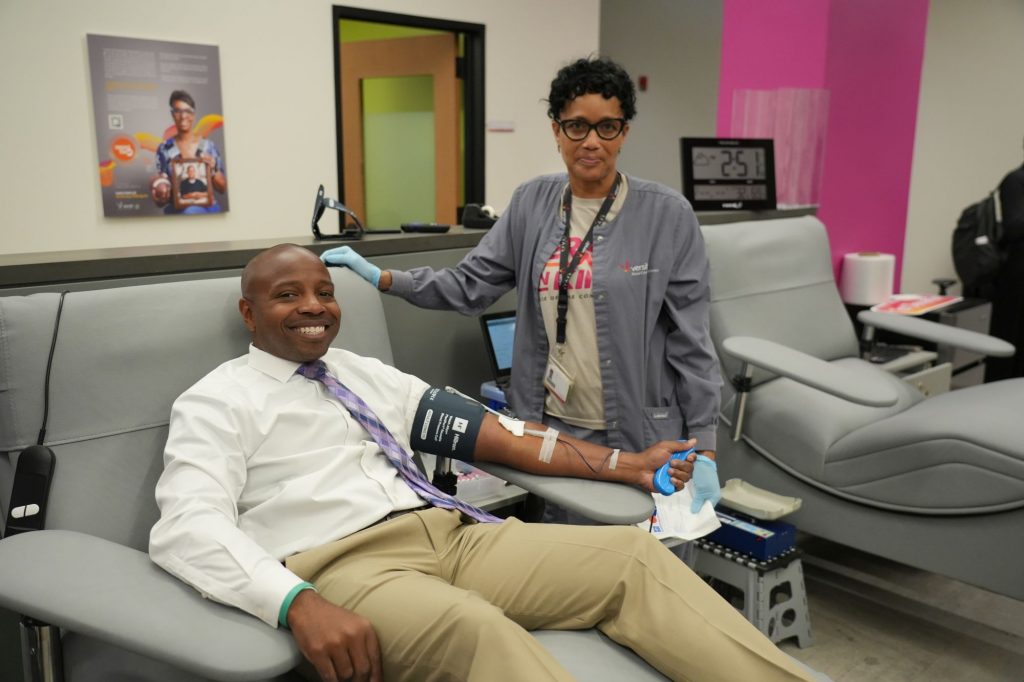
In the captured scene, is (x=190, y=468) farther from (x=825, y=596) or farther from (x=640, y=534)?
(x=825, y=596)

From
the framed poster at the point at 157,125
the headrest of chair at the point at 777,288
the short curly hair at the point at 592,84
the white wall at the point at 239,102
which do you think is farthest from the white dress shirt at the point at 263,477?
the framed poster at the point at 157,125

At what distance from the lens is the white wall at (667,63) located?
22.4 ft

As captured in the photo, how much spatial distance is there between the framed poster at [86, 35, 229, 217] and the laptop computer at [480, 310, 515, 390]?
2.21 meters

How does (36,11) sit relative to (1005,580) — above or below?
above

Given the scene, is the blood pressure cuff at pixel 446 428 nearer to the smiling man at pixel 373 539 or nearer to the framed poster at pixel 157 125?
the smiling man at pixel 373 539

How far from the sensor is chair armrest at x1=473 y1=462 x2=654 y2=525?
59.0 inches

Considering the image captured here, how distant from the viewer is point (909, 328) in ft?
8.87

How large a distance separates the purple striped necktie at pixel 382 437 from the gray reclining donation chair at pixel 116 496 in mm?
169

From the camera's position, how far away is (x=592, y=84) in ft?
5.98

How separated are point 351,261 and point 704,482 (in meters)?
0.90

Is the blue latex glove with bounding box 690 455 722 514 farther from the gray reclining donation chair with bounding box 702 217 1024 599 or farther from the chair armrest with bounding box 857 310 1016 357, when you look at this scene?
the chair armrest with bounding box 857 310 1016 357

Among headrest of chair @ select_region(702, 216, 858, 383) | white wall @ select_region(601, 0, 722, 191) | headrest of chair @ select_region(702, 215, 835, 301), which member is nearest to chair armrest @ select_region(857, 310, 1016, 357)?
headrest of chair @ select_region(702, 216, 858, 383)

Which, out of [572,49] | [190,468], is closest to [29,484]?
[190,468]

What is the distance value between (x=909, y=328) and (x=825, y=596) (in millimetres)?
866
